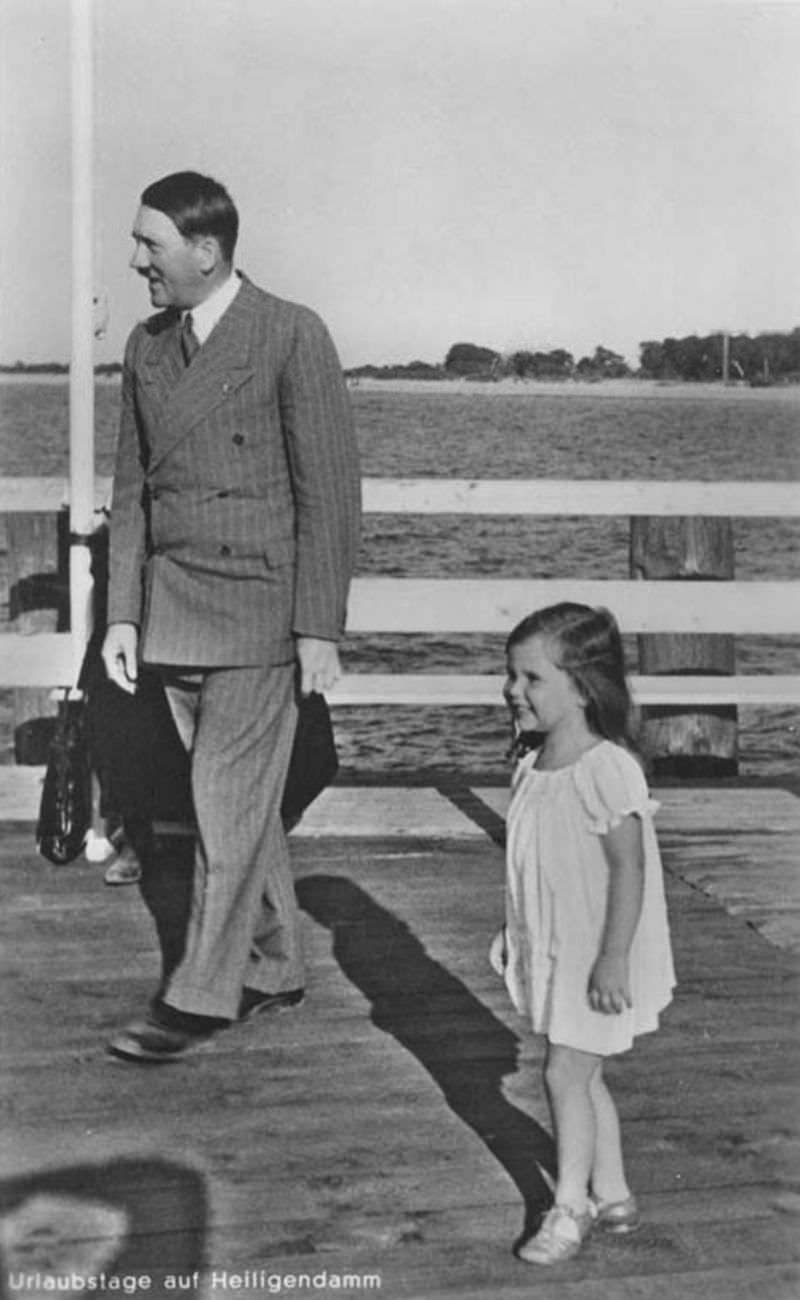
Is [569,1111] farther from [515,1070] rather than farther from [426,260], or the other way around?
[426,260]

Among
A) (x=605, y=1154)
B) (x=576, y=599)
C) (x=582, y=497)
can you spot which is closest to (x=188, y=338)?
(x=605, y=1154)

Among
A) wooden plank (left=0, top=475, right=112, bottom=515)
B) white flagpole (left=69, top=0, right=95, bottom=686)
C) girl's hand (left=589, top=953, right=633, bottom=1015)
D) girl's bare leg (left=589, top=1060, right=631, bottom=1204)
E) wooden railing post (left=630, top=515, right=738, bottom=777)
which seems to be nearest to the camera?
girl's hand (left=589, top=953, right=633, bottom=1015)

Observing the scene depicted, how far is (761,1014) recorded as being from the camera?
4.20m

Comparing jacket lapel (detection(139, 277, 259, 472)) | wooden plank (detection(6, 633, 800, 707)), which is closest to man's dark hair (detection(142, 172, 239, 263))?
jacket lapel (detection(139, 277, 259, 472))

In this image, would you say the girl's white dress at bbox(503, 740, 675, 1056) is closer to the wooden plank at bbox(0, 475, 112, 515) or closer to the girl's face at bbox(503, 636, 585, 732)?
the girl's face at bbox(503, 636, 585, 732)

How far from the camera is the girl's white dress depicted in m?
3.01

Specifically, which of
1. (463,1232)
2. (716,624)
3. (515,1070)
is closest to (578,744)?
(463,1232)

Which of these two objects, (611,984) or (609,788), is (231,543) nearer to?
(609,788)

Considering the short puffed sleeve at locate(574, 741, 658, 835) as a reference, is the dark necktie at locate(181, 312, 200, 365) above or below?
above

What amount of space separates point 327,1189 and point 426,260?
3854 centimetres

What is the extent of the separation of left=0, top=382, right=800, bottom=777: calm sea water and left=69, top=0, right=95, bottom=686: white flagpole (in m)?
2.87

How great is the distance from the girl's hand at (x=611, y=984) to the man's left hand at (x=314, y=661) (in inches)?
44.7

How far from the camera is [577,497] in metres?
6.88

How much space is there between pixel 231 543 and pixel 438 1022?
104 cm
